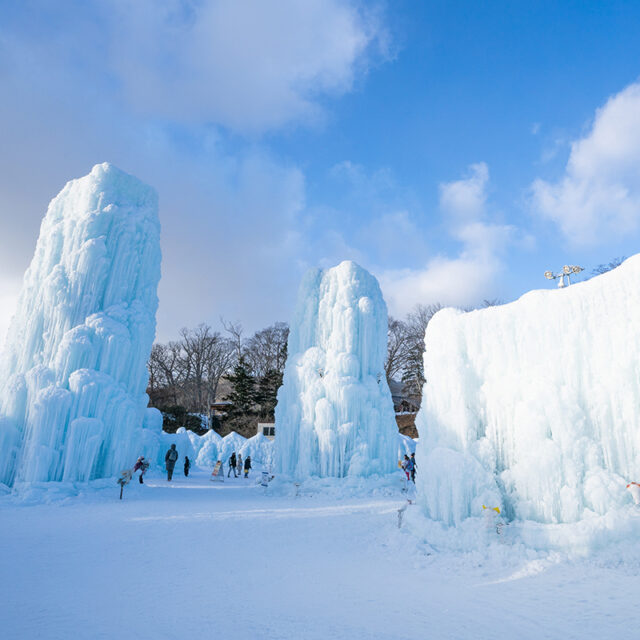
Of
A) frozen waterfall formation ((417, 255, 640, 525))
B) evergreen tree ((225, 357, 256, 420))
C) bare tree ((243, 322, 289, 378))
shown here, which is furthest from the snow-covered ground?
bare tree ((243, 322, 289, 378))

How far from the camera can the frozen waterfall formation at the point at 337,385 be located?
1536 centimetres

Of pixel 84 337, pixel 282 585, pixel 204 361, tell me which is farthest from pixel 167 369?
pixel 282 585

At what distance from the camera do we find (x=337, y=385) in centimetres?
1589

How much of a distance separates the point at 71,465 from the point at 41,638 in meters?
9.63

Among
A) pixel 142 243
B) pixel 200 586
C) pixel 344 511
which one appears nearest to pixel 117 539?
pixel 200 586

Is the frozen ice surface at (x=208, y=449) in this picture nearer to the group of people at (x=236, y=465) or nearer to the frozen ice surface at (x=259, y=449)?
the frozen ice surface at (x=259, y=449)

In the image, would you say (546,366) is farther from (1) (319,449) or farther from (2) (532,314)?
(1) (319,449)

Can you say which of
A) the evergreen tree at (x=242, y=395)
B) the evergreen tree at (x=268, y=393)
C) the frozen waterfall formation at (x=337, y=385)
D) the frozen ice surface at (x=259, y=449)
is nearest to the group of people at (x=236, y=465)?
the frozen ice surface at (x=259, y=449)

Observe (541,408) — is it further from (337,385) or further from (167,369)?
(167,369)

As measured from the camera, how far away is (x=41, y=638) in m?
3.58

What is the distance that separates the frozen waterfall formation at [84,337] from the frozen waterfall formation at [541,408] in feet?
32.0

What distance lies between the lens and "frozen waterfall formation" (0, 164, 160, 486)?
11984mm

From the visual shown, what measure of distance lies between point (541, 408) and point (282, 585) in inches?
185

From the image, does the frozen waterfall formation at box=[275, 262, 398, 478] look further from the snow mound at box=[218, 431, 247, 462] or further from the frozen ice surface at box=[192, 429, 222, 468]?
the frozen ice surface at box=[192, 429, 222, 468]
